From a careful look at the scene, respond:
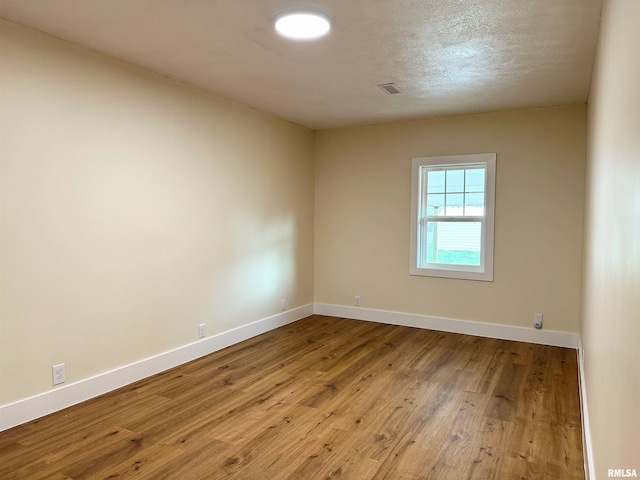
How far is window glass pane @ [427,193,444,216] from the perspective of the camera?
196 inches

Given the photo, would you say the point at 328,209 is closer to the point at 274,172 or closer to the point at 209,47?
the point at 274,172

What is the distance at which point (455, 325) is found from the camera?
4.85 meters

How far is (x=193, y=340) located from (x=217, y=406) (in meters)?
1.07

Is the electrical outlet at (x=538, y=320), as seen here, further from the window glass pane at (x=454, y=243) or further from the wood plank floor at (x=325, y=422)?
the window glass pane at (x=454, y=243)

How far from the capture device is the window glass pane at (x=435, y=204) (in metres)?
4.97

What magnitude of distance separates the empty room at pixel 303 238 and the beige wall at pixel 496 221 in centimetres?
3

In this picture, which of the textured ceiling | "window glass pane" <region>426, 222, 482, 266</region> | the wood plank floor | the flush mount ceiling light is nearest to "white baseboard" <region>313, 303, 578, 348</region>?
the wood plank floor

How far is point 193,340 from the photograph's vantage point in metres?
3.89

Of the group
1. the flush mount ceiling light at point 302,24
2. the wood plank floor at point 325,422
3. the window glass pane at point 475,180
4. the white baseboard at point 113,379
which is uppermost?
the flush mount ceiling light at point 302,24

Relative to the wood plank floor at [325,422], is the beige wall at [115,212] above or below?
above

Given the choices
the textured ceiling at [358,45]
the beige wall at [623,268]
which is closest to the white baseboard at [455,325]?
the textured ceiling at [358,45]

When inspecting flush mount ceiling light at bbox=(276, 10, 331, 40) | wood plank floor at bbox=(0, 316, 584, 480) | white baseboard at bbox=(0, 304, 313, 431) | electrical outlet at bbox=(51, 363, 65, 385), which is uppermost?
flush mount ceiling light at bbox=(276, 10, 331, 40)

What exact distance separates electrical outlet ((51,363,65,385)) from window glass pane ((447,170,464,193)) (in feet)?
13.4

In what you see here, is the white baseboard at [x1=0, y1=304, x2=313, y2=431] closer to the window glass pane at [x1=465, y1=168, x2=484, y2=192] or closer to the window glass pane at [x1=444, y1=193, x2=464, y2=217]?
the window glass pane at [x1=444, y1=193, x2=464, y2=217]
